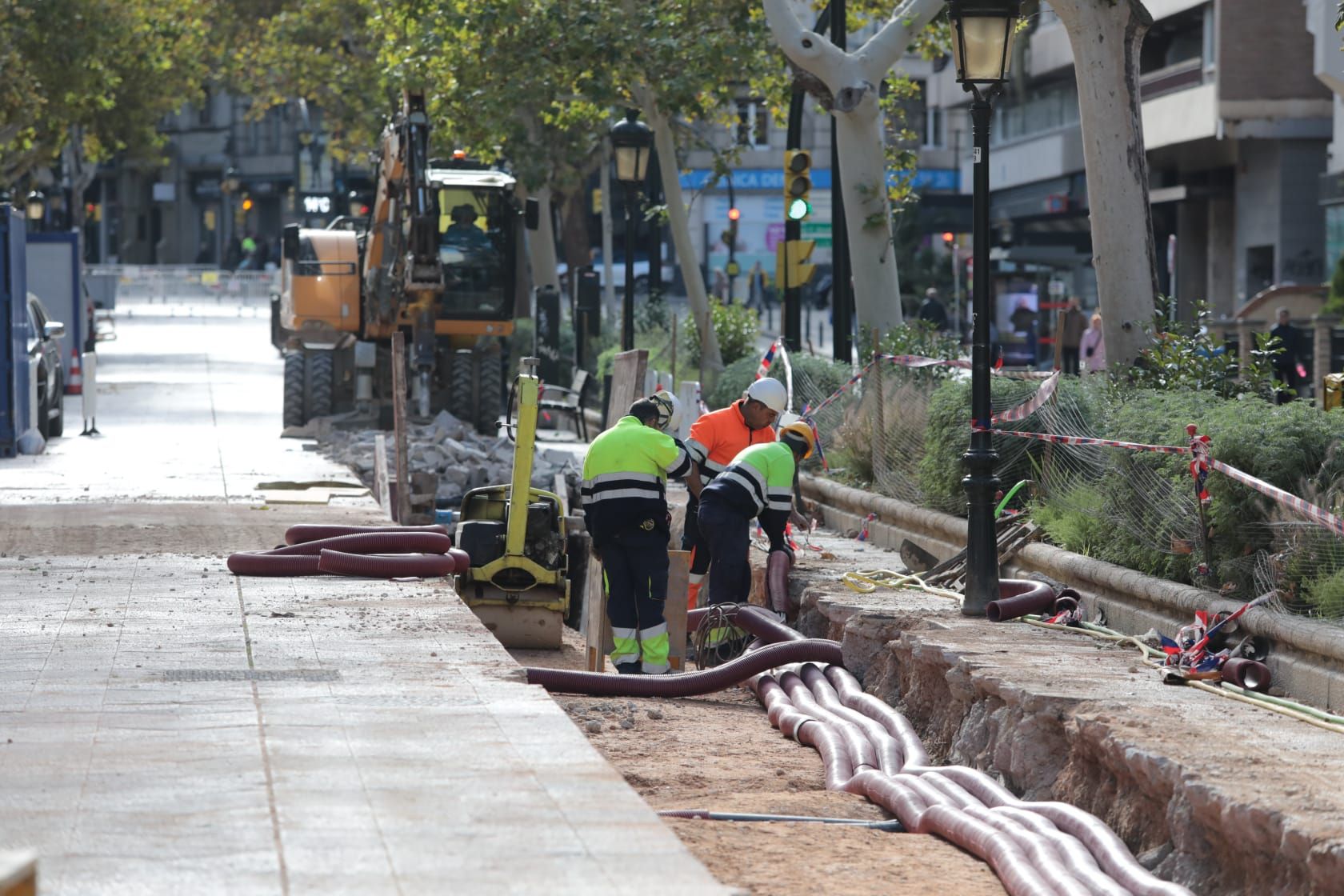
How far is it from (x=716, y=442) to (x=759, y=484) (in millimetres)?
1241

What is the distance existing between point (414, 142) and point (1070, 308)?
39.5ft

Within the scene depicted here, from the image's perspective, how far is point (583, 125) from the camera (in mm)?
37719

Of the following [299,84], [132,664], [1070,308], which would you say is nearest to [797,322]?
[1070,308]

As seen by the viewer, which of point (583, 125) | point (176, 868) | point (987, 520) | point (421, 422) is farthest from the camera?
point (583, 125)

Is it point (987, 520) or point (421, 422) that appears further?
point (421, 422)

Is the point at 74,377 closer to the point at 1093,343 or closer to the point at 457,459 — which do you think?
the point at 457,459

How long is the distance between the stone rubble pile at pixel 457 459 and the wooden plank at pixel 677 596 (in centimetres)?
672

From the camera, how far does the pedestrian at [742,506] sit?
13.3 meters

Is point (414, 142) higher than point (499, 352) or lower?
higher

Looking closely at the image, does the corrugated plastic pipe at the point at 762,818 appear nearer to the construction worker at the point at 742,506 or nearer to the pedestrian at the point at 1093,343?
the construction worker at the point at 742,506

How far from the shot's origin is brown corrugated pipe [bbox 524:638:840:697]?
37.1 feet

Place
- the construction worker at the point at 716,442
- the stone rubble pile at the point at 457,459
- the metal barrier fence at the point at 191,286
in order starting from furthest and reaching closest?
the metal barrier fence at the point at 191,286, the stone rubble pile at the point at 457,459, the construction worker at the point at 716,442

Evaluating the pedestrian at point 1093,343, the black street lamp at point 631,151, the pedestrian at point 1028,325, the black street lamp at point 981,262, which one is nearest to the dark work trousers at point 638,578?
the black street lamp at point 981,262

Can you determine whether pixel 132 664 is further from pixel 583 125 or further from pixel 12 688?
pixel 583 125
